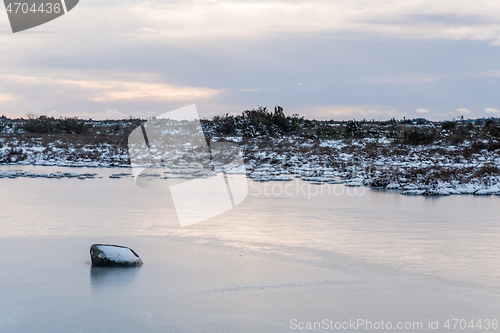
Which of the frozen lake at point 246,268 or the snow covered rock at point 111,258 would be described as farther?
the snow covered rock at point 111,258

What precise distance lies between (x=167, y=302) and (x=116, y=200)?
8685 millimetres

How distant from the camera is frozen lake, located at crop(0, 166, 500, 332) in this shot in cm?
527

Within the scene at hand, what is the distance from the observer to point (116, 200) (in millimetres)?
13844

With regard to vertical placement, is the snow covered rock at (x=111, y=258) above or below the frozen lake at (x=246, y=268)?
above

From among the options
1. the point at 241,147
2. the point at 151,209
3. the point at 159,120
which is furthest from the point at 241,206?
the point at 159,120

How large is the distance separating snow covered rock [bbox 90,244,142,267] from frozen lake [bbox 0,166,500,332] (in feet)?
0.57

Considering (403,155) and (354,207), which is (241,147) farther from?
(354,207)

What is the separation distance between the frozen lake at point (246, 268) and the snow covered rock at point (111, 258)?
0.17m

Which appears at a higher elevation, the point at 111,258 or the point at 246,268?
the point at 111,258

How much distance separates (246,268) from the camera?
7.04m

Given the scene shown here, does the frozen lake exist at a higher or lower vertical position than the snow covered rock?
lower

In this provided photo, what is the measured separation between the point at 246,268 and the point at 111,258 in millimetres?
1890

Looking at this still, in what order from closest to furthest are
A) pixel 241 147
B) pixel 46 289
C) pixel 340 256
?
pixel 46 289
pixel 340 256
pixel 241 147

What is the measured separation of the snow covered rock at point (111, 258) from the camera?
6988 mm
